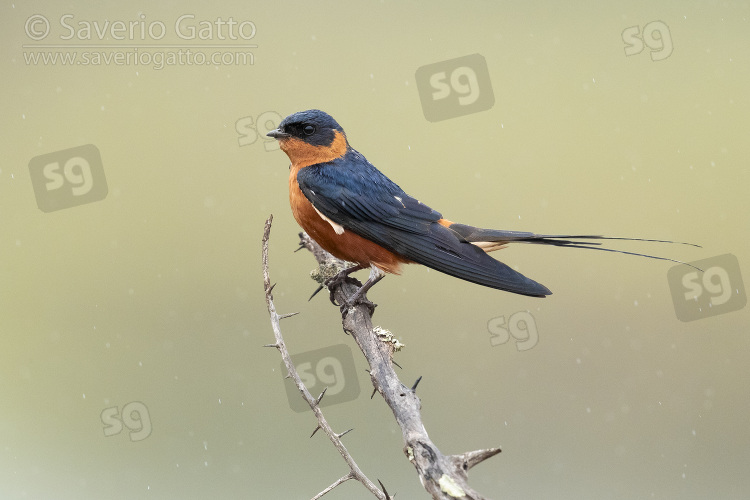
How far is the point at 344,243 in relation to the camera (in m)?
2.96

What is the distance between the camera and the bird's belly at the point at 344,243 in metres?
2.95

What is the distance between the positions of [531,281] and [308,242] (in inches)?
52.7

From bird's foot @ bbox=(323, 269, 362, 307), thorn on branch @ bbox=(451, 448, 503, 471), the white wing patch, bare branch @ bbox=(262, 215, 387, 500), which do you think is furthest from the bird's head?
thorn on branch @ bbox=(451, 448, 503, 471)

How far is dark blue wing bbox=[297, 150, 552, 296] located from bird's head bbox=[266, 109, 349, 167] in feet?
0.22

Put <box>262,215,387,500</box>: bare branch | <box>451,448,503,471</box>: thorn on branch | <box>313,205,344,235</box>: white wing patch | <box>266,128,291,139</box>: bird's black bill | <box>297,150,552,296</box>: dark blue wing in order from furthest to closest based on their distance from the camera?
<box>266,128,291,139</box>: bird's black bill < <box>313,205,344,235</box>: white wing patch < <box>297,150,552,296</box>: dark blue wing < <box>262,215,387,500</box>: bare branch < <box>451,448,503,471</box>: thorn on branch

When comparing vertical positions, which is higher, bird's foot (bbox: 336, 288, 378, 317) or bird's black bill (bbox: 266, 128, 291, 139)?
bird's black bill (bbox: 266, 128, 291, 139)

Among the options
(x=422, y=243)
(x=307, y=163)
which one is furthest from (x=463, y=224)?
(x=307, y=163)

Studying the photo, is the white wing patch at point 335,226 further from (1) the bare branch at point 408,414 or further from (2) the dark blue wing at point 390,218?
(1) the bare branch at point 408,414

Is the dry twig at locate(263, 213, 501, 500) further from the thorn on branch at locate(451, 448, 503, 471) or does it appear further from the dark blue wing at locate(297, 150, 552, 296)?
the dark blue wing at locate(297, 150, 552, 296)

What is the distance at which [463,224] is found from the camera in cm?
298

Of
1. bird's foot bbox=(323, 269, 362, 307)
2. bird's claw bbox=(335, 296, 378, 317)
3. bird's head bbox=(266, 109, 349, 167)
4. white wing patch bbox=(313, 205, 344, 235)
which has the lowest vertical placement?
bird's claw bbox=(335, 296, 378, 317)

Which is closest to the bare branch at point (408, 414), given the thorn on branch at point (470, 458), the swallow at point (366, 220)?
the thorn on branch at point (470, 458)

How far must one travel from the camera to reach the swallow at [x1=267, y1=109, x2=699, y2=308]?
2.80 metres

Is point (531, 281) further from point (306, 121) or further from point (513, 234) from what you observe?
point (306, 121)
